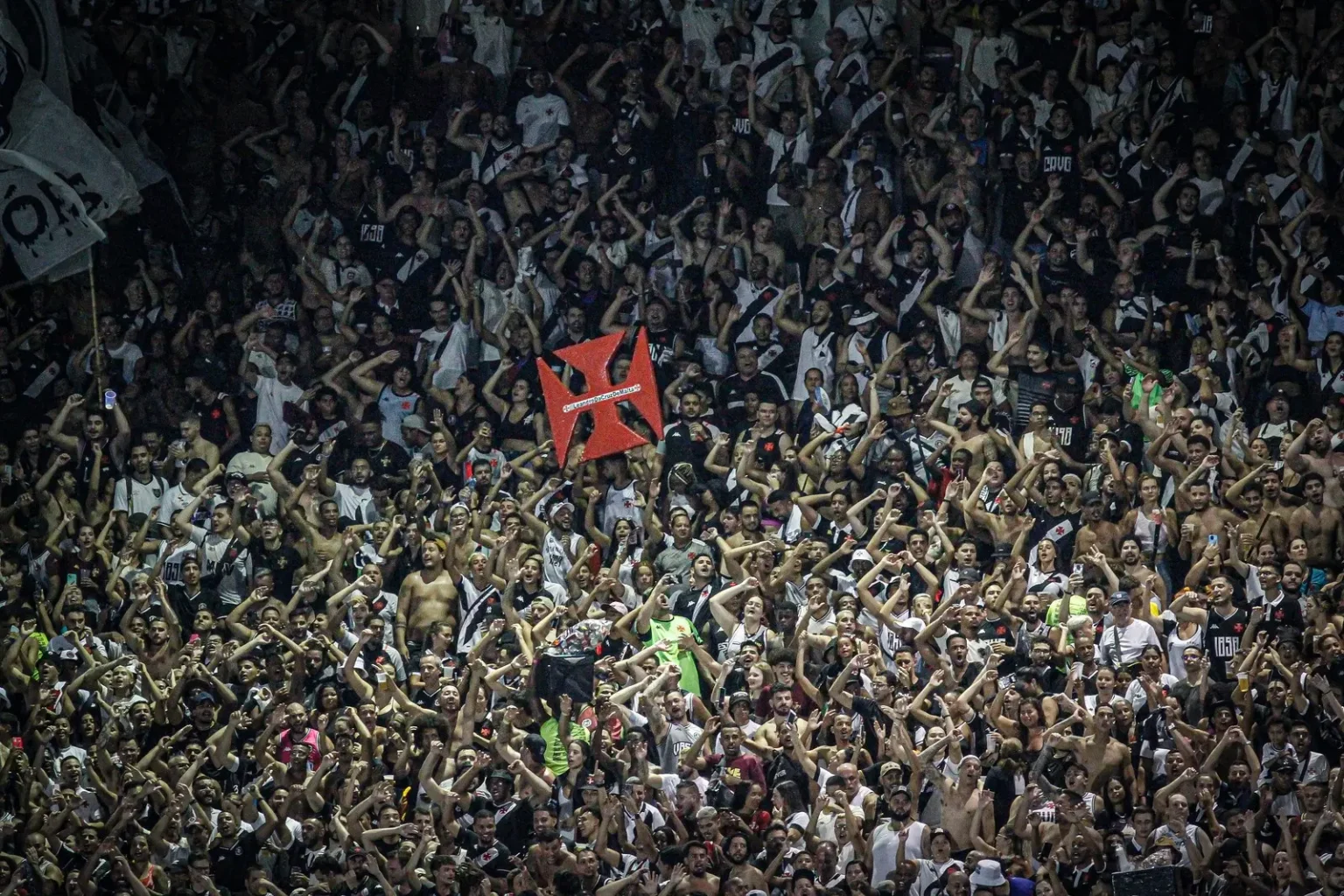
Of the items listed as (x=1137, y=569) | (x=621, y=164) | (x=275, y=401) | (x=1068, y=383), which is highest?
(x=621, y=164)

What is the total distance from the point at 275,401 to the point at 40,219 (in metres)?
2.44

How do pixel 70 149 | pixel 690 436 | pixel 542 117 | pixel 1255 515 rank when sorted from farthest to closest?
pixel 542 117
pixel 70 149
pixel 690 436
pixel 1255 515

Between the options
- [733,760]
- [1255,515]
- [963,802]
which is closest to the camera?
[963,802]

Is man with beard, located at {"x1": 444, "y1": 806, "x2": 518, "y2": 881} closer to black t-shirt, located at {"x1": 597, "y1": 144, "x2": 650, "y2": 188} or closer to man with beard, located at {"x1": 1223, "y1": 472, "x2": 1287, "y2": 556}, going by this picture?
man with beard, located at {"x1": 1223, "y1": 472, "x2": 1287, "y2": 556}

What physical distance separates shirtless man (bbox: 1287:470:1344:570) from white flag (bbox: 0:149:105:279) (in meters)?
9.34

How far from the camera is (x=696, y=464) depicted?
63.7 ft

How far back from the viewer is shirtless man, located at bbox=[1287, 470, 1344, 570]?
17.9 m

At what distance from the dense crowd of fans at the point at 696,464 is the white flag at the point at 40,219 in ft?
1.59

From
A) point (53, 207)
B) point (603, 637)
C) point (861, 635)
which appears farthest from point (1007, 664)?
point (53, 207)

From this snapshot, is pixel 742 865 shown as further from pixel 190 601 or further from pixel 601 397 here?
pixel 190 601

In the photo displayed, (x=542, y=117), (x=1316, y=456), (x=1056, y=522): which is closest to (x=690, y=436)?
(x=1056, y=522)

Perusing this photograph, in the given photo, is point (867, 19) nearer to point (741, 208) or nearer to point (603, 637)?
point (741, 208)

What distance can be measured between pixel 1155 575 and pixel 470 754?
4677mm

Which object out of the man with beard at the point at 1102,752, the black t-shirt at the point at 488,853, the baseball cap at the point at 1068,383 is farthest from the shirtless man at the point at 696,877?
the baseball cap at the point at 1068,383
